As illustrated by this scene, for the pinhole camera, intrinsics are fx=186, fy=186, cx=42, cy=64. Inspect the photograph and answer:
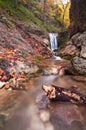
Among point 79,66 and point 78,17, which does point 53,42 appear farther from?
point 79,66

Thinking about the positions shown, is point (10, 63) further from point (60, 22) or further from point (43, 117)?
point (60, 22)

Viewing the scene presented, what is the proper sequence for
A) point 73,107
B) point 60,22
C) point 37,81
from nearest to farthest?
point 73,107 → point 37,81 → point 60,22

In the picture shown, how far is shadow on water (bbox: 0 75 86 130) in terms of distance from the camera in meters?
5.78

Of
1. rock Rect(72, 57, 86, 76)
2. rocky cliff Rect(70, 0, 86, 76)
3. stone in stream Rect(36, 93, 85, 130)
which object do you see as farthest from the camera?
rocky cliff Rect(70, 0, 86, 76)

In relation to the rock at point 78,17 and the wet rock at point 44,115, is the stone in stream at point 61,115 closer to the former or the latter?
the wet rock at point 44,115

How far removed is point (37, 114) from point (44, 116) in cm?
32

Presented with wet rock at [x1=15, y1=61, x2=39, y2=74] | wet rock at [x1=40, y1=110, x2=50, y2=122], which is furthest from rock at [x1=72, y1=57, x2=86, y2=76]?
wet rock at [x1=40, y1=110, x2=50, y2=122]

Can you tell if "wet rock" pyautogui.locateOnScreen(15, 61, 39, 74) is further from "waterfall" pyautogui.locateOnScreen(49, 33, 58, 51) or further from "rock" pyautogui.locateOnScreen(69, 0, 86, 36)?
"waterfall" pyautogui.locateOnScreen(49, 33, 58, 51)

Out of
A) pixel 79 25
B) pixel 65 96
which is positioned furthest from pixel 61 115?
pixel 79 25

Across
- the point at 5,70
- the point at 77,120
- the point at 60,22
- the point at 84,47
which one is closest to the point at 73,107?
the point at 77,120

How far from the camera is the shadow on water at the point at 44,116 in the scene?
18.9 feet

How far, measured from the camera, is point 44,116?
6.37 metres

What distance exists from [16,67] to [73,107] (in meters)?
5.44

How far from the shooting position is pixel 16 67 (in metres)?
11.3
